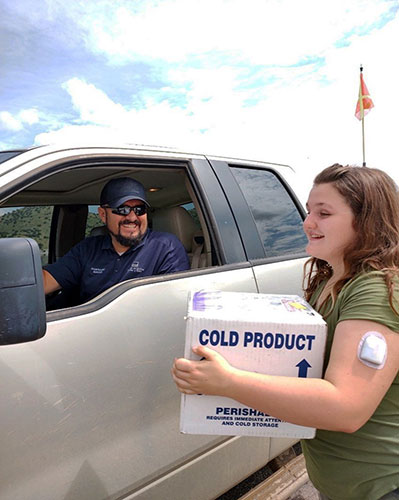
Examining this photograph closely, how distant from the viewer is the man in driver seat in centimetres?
217

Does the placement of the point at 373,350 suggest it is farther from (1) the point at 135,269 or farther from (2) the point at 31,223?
(2) the point at 31,223

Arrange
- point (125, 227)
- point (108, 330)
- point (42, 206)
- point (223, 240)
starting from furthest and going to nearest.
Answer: point (42, 206) → point (125, 227) → point (223, 240) → point (108, 330)

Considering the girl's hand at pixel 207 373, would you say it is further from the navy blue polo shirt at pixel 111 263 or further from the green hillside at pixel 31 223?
the green hillside at pixel 31 223

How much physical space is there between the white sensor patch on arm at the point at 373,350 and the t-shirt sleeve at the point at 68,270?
181cm

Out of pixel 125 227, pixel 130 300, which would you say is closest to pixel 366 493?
pixel 130 300

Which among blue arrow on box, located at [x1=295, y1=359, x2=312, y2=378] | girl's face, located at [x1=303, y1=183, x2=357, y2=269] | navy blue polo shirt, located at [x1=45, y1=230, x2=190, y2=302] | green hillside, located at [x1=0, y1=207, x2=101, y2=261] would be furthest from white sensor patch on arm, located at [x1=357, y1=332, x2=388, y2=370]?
green hillside, located at [x1=0, y1=207, x2=101, y2=261]

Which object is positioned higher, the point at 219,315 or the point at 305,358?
the point at 219,315

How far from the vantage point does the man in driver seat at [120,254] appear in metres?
2.17

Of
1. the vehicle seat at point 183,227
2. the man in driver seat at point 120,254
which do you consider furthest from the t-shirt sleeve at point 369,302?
the vehicle seat at point 183,227

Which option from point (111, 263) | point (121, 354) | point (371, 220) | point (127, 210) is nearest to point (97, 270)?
point (111, 263)

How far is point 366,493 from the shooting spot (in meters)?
1.04

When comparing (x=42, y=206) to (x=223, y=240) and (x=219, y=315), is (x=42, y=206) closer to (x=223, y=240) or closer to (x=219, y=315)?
(x=223, y=240)

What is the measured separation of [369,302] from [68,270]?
1.83 m

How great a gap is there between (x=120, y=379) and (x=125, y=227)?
3.15 feet
